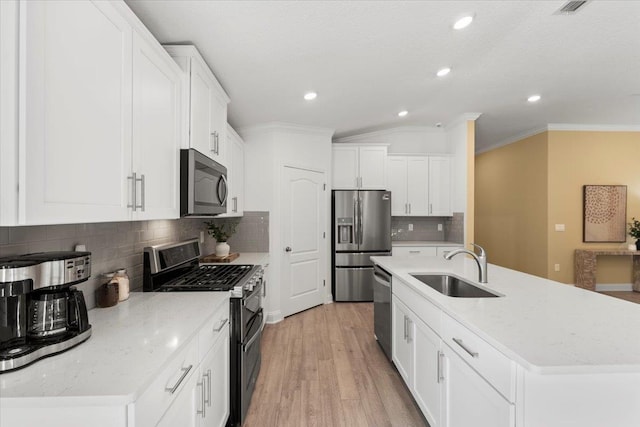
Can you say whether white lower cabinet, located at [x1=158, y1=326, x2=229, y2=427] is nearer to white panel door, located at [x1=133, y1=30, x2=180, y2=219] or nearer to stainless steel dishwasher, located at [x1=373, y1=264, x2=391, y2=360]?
white panel door, located at [x1=133, y1=30, x2=180, y2=219]

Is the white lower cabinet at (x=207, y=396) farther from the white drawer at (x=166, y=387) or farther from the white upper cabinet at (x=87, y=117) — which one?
the white upper cabinet at (x=87, y=117)

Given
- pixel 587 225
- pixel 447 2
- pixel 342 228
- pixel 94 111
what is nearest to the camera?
pixel 94 111

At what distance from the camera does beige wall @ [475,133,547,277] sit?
208 inches

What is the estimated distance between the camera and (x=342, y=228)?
4.70 meters

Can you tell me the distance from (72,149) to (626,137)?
7346 millimetres

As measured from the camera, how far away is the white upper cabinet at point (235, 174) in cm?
329

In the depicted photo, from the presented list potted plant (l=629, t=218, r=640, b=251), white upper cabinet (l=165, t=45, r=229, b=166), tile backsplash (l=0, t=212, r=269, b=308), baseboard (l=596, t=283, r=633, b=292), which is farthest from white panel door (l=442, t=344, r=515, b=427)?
potted plant (l=629, t=218, r=640, b=251)

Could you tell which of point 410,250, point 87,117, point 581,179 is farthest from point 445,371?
point 581,179

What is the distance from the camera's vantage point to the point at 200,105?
2154 millimetres

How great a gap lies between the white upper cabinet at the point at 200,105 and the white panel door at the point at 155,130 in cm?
11

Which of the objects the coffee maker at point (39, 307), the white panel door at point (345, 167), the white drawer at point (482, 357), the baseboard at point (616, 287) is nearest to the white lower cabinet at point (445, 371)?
the white drawer at point (482, 357)

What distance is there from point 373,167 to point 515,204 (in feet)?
10.1

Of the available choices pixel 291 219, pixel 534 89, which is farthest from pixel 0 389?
pixel 534 89

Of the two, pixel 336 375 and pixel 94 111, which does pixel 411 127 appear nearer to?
pixel 336 375
